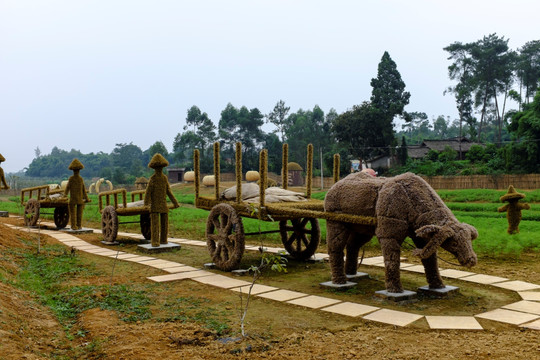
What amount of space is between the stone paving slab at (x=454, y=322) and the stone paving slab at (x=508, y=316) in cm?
23

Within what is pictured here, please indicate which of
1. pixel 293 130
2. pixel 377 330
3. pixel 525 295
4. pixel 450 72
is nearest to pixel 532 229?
pixel 525 295

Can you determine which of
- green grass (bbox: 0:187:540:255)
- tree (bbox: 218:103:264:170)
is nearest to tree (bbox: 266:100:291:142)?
tree (bbox: 218:103:264:170)

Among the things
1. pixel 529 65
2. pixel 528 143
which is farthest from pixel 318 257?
pixel 529 65

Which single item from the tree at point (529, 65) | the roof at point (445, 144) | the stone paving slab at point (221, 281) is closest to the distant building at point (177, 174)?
the roof at point (445, 144)

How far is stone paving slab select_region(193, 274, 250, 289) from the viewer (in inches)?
277

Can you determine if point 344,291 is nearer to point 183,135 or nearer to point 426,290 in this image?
point 426,290

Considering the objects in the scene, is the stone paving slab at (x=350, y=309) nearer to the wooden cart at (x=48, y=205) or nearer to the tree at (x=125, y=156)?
the wooden cart at (x=48, y=205)

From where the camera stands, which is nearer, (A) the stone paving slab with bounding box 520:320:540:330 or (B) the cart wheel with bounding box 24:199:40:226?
(A) the stone paving slab with bounding box 520:320:540:330

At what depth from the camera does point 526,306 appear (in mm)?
5605

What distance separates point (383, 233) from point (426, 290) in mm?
1190

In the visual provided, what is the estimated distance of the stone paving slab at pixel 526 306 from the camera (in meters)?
5.40

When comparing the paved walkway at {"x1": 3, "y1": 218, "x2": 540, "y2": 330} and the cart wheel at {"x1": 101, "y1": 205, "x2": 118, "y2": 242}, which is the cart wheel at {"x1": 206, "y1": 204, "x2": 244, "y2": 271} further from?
the cart wheel at {"x1": 101, "y1": 205, "x2": 118, "y2": 242}

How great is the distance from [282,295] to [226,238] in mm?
2173

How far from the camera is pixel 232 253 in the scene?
808 cm
